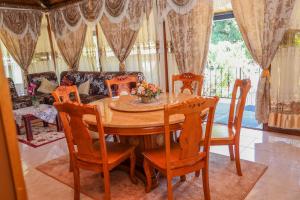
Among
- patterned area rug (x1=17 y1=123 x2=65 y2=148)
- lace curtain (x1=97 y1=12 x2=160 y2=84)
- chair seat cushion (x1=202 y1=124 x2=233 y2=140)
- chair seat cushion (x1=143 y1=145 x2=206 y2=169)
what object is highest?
lace curtain (x1=97 y1=12 x2=160 y2=84)

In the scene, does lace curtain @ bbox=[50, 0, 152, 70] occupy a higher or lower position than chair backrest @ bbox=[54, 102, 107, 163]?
higher

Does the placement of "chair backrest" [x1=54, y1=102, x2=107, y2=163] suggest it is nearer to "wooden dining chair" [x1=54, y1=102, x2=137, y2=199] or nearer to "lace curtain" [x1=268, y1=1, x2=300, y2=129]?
"wooden dining chair" [x1=54, y1=102, x2=137, y2=199]

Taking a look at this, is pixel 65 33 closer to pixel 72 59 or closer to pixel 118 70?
pixel 72 59

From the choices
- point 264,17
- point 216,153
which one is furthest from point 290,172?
point 264,17

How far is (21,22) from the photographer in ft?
21.2

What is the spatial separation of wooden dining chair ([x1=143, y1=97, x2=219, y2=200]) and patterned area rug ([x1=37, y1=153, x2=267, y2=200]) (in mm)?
286

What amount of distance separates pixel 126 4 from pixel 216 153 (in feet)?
10.8

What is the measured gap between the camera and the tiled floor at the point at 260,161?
2.33 metres

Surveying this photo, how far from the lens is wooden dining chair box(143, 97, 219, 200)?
179 centimetres

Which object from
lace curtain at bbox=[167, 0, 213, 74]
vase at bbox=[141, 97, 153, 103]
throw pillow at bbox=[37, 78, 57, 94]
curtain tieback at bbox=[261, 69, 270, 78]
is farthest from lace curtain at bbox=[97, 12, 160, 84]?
vase at bbox=[141, 97, 153, 103]

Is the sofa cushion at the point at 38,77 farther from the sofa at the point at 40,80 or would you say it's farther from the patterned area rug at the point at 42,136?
the patterned area rug at the point at 42,136

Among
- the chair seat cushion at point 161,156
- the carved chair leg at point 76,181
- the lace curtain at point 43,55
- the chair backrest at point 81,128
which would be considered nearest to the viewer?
the chair backrest at point 81,128

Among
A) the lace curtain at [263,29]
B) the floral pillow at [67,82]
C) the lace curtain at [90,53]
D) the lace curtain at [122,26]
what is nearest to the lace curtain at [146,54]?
the lace curtain at [122,26]

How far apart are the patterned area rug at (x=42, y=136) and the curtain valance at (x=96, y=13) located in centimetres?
245
